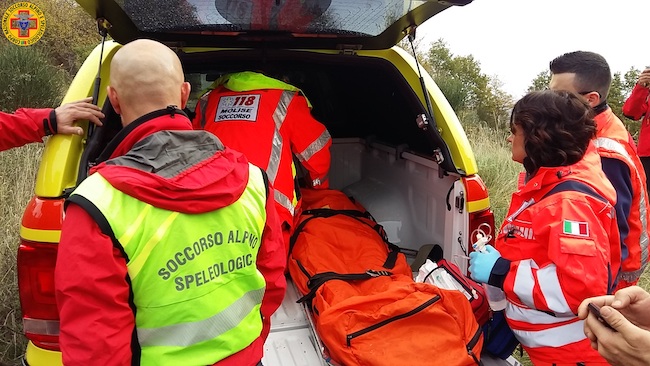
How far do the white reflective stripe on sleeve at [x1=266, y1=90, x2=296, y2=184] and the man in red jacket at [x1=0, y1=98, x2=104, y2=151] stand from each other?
3.14 ft

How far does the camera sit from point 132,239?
1.24 metres

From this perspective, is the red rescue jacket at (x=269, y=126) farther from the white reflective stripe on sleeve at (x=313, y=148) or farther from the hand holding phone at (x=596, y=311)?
the hand holding phone at (x=596, y=311)

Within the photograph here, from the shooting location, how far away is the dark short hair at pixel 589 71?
251cm

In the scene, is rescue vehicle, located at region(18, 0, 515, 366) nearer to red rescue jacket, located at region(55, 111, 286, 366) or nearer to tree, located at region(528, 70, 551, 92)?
red rescue jacket, located at region(55, 111, 286, 366)

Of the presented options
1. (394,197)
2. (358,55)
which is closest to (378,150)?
(394,197)

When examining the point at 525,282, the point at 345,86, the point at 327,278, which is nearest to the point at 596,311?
the point at 525,282

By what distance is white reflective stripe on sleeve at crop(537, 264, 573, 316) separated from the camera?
1727mm


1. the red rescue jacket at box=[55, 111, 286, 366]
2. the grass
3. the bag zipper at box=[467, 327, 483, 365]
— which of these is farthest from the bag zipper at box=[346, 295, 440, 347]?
the grass

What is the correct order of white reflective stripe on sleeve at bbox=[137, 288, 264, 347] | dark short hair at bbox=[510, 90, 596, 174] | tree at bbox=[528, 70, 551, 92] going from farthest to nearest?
tree at bbox=[528, 70, 551, 92]
dark short hair at bbox=[510, 90, 596, 174]
white reflective stripe on sleeve at bbox=[137, 288, 264, 347]

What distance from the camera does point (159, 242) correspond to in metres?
1.27

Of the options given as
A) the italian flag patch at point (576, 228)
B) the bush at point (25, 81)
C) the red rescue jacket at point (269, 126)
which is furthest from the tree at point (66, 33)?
the italian flag patch at point (576, 228)

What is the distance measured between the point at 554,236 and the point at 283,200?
143 cm

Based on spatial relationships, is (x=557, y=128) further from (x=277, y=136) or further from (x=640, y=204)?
(x=277, y=136)

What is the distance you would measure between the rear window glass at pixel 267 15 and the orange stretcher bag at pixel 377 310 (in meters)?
1.12
